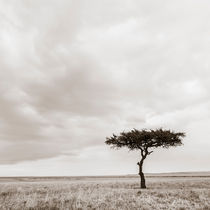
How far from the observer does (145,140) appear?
43.0 meters

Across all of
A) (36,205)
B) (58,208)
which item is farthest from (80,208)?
(36,205)

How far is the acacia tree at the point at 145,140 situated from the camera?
42469 millimetres

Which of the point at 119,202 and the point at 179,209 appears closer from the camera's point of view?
the point at 179,209

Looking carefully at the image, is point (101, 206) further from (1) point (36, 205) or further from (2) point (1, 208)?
(2) point (1, 208)

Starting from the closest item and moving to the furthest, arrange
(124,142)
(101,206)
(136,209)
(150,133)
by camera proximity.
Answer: (136,209), (101,206), (150,133), (124,142)

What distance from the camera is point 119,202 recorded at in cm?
1936

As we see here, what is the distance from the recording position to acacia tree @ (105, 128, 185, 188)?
42.5m

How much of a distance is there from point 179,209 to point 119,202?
14.7 feet

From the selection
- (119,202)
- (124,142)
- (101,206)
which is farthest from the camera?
Result: (124,142)

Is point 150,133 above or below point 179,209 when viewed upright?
above

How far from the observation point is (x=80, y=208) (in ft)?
56.0

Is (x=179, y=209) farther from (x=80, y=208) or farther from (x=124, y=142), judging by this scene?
(x=124, y=142)

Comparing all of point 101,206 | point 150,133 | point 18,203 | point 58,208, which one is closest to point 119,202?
point 101,206

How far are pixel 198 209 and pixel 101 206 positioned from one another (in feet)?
19.7
